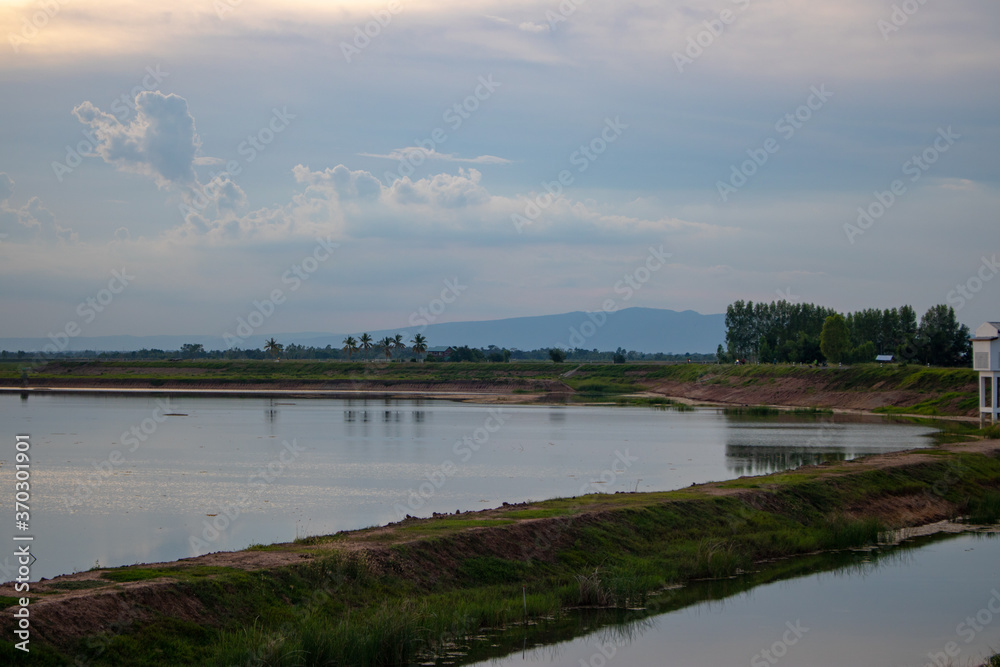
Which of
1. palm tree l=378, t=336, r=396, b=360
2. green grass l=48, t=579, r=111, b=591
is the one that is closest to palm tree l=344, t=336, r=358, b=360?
palm tree l=378, t=336, r=396, b=360

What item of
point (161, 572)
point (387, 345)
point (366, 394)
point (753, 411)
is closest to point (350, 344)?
point (387, 345)

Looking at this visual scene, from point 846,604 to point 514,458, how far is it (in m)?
23.9

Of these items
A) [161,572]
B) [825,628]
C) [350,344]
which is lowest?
[825,628]

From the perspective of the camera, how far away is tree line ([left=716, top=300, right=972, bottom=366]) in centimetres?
9194

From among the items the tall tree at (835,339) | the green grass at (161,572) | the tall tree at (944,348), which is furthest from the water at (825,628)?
the tall tree at (835,339)

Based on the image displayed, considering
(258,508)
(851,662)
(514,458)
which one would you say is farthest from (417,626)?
(514,458)

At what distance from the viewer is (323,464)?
1511 inches

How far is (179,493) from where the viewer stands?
29.3 m

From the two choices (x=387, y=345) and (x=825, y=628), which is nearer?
(x=825, y=628)

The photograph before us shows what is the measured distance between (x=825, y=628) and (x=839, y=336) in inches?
3809

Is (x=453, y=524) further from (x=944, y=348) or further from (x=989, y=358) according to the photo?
(x=944, y=348)

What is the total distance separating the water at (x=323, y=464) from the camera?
921 inches

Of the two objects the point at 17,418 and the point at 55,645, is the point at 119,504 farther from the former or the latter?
the point at 17,418

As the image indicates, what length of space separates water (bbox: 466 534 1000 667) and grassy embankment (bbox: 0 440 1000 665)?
100 cm
